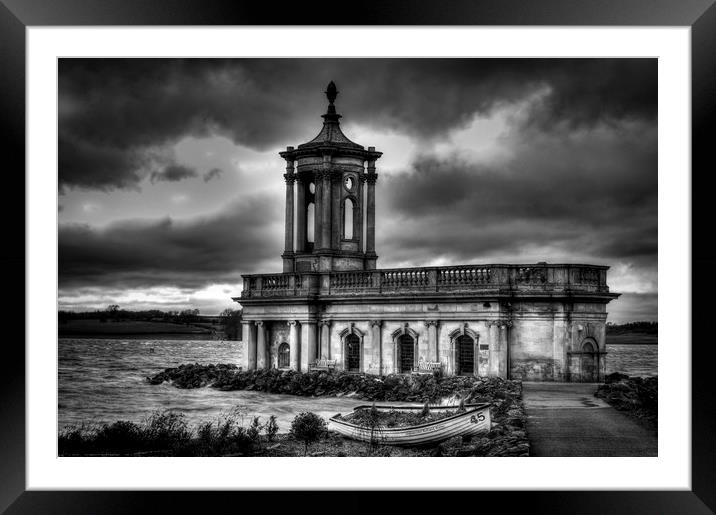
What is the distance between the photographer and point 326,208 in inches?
1410

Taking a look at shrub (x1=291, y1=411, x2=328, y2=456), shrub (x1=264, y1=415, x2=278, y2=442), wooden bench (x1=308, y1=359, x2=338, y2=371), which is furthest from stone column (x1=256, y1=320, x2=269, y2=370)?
shrub (x1=291, y1=411, x2=328, y2=456)

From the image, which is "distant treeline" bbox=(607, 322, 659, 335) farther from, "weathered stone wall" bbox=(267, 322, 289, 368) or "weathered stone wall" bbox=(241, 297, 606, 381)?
"weathered stone wall" bbox=(267, 322, 289, 368)

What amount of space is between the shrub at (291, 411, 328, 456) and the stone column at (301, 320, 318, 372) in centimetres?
756

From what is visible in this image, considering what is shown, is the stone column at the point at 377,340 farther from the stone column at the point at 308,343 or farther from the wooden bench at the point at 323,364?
the stone column at the point at 308,343

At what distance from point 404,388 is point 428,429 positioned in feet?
17.7

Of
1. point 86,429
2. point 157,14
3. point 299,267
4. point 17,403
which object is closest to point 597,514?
point 17,403

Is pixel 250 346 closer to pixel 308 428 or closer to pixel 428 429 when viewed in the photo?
pixel 308 428

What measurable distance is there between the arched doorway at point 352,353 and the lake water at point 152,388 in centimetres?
244

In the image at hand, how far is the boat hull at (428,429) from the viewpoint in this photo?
972 inches

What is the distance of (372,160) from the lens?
1428 inches

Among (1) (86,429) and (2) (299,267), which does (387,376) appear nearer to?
(2) (299,267)

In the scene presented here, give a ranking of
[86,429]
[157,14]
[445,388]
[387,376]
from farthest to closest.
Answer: [387,376]
[445,388]
[86,429]
[157,14]

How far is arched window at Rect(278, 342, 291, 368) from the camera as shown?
35594mm

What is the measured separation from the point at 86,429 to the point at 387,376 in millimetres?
10061
